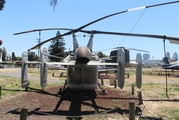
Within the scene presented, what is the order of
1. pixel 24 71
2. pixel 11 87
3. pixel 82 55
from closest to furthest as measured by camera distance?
pixel 82 55 < pixel 24 71 < pixel 11 87

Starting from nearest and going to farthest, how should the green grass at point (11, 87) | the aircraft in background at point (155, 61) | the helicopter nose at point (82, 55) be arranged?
the helicopter nose at point (82, 55) < the green grass at point (11, 87) < the aircraft in background at point (155, 61)

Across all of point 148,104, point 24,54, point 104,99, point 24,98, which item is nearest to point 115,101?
point 104,99

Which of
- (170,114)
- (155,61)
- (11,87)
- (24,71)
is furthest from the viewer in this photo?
(155,61)

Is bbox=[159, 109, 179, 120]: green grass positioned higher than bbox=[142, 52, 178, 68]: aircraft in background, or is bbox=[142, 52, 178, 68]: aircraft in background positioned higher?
bbox=[142, 52, 178, 68]: aircraft in background


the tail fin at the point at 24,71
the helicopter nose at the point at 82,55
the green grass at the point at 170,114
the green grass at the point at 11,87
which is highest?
the helicopter nose at the point at 82,55

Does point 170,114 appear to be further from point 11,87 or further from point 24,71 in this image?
point 11,87

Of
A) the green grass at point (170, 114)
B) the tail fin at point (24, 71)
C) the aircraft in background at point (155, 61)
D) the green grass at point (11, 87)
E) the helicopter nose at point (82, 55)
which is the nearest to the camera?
the green grass at point (170, 114)

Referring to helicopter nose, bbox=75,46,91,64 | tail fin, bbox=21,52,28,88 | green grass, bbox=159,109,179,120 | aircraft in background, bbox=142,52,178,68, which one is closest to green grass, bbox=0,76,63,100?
tail fin, bbox=21,52,28,88

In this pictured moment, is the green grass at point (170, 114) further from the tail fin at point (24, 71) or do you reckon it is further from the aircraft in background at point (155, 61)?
the aircraft in background at point (155, 61)

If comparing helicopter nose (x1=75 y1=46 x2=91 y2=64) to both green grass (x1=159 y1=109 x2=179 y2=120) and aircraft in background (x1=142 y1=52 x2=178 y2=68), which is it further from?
aircraft in background (x1=142 y1=52 x2=178 y2=68)

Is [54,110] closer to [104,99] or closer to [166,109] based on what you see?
[104,99]

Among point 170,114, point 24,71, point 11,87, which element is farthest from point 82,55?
point 11,87

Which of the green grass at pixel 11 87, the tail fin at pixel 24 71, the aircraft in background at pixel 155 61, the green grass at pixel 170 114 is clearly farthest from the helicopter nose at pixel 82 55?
the aircraft in background at pixel 155 61

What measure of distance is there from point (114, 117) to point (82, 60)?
136 inches
